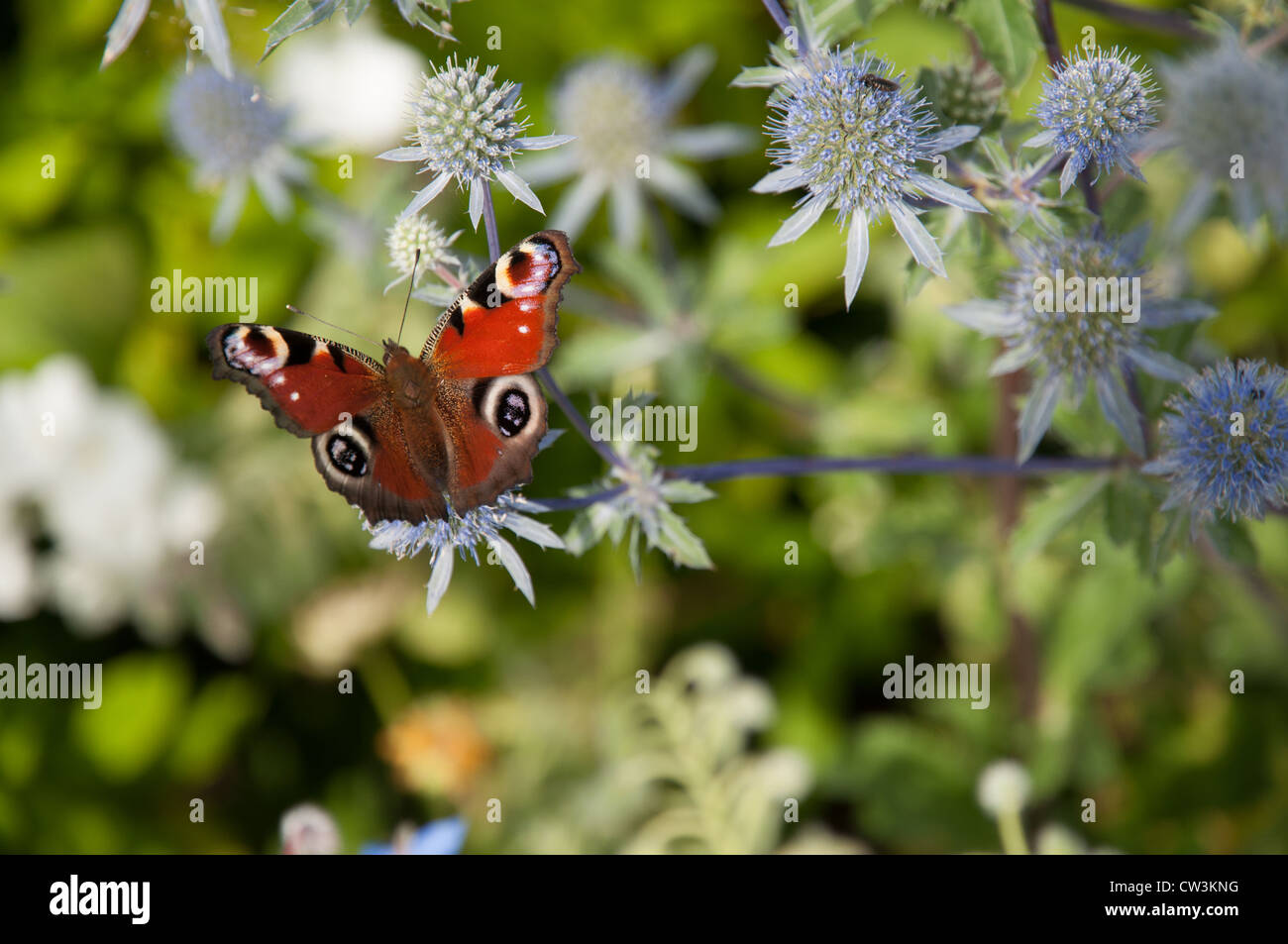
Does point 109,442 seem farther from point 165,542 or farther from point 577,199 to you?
point 577,199

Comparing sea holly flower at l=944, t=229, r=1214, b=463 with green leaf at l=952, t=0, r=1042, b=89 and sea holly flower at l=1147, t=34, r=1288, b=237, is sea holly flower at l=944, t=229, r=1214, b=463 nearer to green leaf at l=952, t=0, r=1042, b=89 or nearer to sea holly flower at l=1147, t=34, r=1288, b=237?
green leaf at l=952, t=0, r=1042, b=89

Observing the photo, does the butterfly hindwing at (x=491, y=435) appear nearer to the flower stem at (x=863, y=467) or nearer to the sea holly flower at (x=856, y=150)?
the flower stem at (x=863, y=467)

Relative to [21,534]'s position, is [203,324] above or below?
above

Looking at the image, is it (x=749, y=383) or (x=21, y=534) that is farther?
(x=21, y=534)

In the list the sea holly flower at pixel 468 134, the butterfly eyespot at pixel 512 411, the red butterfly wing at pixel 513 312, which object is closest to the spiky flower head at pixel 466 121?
the sea holly flower at pixel 468 134

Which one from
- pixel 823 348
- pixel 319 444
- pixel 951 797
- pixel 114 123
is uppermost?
pixel 114 123

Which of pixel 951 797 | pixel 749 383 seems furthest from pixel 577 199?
pixel 951 797

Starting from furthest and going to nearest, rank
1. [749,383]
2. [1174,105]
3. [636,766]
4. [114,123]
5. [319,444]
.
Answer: [114,123]
[636,766]
[749,383]
[1174,105]
[319,444]
